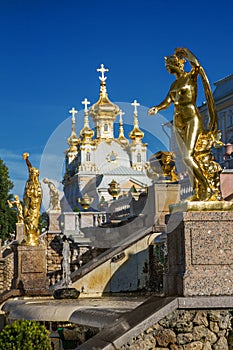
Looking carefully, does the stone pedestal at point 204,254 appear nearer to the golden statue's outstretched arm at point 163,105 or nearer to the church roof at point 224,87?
the golden statue's outstretched arm at point 163,105

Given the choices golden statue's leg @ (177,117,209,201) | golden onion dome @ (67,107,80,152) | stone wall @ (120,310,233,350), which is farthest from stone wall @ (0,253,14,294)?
stone wall @ (120,310,233,350)

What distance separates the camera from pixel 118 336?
7508 millimetres

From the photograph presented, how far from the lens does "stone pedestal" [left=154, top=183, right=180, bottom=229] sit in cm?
1845

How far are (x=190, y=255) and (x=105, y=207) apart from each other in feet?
90.8

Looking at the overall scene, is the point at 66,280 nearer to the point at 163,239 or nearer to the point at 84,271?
the point at 84,271

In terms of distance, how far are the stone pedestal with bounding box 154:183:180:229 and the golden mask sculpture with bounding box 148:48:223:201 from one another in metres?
9.15

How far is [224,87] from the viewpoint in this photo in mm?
68188

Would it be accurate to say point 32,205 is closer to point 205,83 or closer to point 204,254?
point 205,83

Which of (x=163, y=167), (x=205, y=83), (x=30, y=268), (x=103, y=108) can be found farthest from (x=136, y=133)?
(x=103, y=108)

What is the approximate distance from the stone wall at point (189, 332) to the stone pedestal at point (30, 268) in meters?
9.77

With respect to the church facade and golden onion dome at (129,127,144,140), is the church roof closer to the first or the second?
the church facade

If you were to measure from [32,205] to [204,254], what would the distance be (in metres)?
10.3

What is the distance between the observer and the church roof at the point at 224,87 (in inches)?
2631

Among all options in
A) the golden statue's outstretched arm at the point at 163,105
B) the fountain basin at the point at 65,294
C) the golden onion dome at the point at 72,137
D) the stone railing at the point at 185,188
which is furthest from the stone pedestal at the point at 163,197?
the golden statue's outstretched arm at the point at 163,105
